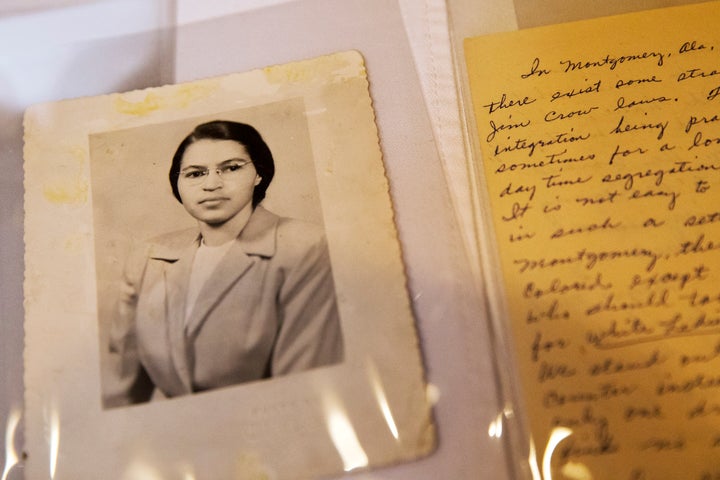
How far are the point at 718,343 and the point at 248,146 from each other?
Answer: 35cm

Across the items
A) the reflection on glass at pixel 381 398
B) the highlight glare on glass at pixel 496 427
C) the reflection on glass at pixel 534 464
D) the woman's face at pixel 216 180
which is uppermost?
the woman's face at pixel 216 180

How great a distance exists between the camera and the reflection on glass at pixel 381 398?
37 centimetres

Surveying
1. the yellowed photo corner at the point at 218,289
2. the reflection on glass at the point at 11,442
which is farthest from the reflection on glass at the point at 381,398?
the reflection on glass at the point at 11,442

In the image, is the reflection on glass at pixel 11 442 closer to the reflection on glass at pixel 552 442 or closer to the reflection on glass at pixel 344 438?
the reflection on glass at pixel 344 438

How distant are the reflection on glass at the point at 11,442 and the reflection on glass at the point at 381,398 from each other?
0.81ft

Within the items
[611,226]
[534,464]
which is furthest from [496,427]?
[611,226]

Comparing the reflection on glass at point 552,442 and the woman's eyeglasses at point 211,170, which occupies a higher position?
the woman's eyeglasses at point 211,170

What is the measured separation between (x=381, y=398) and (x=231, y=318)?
11 centimetres

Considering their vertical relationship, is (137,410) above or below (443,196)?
below

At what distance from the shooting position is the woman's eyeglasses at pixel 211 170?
0.42 meters

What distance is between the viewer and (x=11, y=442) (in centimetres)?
39

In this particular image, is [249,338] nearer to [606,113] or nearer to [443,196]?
[443,196]

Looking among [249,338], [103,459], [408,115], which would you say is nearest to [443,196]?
[408,115]

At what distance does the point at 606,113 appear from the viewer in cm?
41
